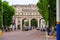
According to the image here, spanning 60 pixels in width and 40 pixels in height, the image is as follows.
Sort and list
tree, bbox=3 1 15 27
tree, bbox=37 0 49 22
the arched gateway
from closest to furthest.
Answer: tree, bbox=37 0 49 22 < tree, bbox=3 1 15 27 < the arched gateway

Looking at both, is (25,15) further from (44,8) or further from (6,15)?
(44,8)

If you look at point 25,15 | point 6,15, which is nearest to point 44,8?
point 6,15

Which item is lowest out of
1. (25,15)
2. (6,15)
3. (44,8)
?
(25,15)

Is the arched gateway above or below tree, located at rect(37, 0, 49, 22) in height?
below

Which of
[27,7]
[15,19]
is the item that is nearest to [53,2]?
[15,19]

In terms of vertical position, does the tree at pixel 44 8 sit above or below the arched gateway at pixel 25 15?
above

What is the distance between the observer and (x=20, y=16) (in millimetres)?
155750

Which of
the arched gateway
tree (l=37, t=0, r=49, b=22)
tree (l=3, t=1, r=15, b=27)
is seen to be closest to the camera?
tree (l=37, t=0, r=49, b=22)

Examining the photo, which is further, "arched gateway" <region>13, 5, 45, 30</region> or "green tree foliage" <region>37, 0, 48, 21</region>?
"arched gateway" <region>13, 5, 45, 30</region>

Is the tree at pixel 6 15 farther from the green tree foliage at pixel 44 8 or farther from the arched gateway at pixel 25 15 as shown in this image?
the arched gateway at pixel 25 15

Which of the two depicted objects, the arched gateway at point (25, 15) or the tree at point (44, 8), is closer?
the tree at point (44, 8)

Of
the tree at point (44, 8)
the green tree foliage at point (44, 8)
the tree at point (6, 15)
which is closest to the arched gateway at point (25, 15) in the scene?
the tree at point (6, 15)

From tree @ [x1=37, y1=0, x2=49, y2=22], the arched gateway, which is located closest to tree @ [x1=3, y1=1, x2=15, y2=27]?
tree @ [x1=37, y1=0, x2=49, y2=22]

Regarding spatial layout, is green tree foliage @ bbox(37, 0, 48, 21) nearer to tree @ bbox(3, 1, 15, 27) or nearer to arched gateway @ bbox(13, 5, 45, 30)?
tree @ bbox(3, 1, 15, 27)
